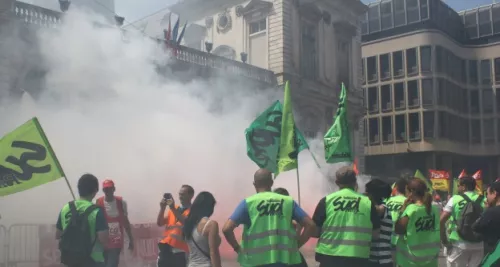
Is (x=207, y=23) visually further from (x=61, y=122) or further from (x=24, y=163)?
(x=24, y=163)

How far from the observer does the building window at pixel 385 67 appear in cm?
3900

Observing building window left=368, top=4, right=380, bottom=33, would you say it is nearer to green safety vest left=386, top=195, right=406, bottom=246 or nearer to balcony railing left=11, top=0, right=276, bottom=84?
balcony railing left=11, top=0, right=276, bottom=84

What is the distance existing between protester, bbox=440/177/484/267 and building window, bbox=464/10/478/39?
3870cm

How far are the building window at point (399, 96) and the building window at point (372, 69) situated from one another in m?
1.75

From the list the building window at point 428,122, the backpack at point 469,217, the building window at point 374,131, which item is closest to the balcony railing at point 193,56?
the backpack at point 469,217

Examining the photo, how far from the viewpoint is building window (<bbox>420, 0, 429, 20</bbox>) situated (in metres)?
37.6

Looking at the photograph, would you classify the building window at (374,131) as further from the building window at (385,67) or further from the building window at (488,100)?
the building window at (488,100)

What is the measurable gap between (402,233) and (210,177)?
10174 millimetres

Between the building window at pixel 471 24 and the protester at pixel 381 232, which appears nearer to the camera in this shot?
the protester at pixel 381 232

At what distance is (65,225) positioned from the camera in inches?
190

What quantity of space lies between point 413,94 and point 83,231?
3521 cm

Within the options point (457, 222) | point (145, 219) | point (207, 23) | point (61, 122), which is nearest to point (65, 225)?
point (457, 222)

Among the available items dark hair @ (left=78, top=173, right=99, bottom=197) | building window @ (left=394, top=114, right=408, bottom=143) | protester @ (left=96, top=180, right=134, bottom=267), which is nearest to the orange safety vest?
protester @ (left=96, top=180, right=134, bottom=267)

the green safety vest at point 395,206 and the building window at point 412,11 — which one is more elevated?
the building window at point 412,11
